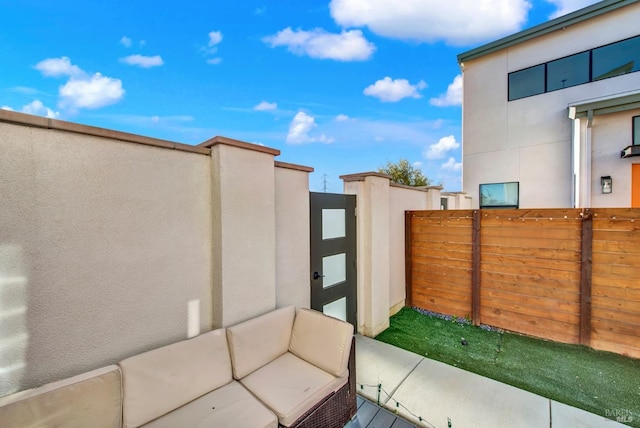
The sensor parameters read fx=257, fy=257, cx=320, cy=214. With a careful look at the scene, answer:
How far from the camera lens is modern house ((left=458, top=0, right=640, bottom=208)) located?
275 inches

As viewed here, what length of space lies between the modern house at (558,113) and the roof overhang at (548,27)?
0.9 inches

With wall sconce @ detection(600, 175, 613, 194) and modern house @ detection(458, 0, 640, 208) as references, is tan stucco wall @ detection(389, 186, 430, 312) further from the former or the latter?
wall sconce @ detection(600, 175, 613, 194)

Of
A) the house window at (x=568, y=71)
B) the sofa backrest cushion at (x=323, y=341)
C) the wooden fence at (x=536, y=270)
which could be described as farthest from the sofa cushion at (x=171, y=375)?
the house window at (x=568, y=71)

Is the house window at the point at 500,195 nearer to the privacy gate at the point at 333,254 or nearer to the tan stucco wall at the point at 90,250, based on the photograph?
the privacy gate at the point at 333,254

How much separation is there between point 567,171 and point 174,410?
10766 millimetres

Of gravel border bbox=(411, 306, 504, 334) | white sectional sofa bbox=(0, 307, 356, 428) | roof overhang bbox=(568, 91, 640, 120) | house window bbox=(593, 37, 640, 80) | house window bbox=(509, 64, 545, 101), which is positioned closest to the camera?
white sectional sofa bbox=(0, 307, 356, 428)

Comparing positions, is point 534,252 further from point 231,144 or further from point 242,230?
point 231,144

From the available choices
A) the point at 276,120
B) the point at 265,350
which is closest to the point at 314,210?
the point at 265,350

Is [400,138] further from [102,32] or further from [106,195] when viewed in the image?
[106,195]

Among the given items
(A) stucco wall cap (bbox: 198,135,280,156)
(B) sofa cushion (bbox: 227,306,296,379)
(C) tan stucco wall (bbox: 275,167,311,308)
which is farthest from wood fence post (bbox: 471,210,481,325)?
(A) stucco wall cap (bbox: 198,135,280,156)

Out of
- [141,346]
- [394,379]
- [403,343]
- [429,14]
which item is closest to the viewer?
[141,346]

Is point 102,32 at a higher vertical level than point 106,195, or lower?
higher

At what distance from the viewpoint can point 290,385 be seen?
7.19 feet

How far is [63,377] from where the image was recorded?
5.89 feet
